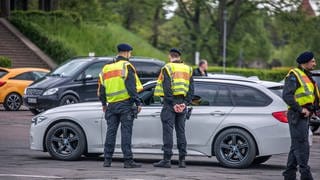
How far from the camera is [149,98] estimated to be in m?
14.8

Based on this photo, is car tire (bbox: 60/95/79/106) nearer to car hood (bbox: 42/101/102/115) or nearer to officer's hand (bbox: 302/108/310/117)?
car hood (bbox: 42/101/102/115)

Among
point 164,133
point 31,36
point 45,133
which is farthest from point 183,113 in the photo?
point 31,36

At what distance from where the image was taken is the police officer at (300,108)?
12.0m

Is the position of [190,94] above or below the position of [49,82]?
below

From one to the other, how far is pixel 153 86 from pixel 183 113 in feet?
3.63

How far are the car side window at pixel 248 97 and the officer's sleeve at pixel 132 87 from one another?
68.6 inches

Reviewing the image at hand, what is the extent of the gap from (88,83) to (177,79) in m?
11.9

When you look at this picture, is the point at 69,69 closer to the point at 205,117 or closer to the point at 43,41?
the point at 205,117

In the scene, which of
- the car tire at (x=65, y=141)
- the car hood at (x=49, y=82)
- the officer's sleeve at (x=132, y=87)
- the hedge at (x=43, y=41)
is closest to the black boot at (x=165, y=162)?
the officer's sleeve at (x=132, y=87)

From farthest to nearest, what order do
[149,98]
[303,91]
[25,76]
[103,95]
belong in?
1. [25,76]
2. [149,98]
3. [103,95]
4. [303,91]

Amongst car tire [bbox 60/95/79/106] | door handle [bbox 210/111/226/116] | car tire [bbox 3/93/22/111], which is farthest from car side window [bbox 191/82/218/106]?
car tire [bbox 3/93/22/111]

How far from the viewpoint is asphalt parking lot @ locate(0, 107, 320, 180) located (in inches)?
504

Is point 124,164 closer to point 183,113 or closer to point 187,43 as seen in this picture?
point 183,113

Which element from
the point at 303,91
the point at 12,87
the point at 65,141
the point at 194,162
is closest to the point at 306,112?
the point at 303,91
